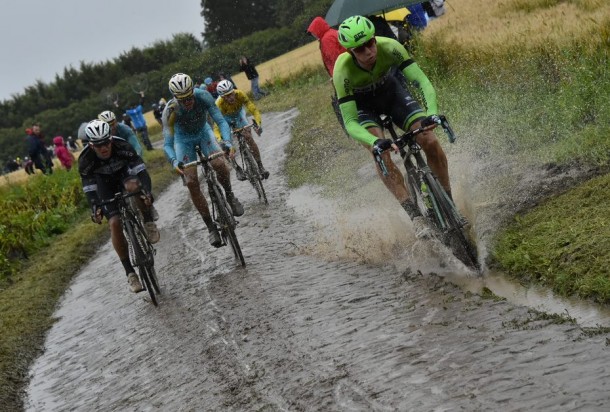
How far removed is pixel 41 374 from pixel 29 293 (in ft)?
18.1

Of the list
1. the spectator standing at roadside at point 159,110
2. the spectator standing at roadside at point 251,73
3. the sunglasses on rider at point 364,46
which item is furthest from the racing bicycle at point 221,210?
the spectator standing at roadside at point 159,110

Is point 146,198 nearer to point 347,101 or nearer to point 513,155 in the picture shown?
point 347,101

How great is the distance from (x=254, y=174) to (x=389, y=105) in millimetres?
7561

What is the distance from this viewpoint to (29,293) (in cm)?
1611

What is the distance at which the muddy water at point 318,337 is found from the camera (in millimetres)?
6012

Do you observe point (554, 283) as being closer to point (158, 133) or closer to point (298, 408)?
point (298, 408)

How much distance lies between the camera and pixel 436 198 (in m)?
8.72

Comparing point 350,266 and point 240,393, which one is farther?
point 350,266

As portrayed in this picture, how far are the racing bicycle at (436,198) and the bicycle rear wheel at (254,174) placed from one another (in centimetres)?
774

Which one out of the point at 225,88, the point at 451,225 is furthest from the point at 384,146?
the point at 225,88

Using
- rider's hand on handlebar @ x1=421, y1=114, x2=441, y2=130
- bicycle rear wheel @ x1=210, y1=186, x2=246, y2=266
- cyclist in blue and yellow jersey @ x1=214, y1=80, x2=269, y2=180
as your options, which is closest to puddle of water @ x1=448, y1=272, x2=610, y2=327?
rider's hand on handlebar @ x1=421, y1=114, x2=441, y2=130

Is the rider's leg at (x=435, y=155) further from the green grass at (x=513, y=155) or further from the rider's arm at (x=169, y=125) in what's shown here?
the rider's arm at (x=169, y=125)

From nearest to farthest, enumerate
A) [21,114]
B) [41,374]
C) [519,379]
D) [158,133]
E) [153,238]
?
[519,379] < [41,374] < [153,238] < [158,133] < [21,114]

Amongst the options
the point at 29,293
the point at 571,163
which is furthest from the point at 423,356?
the point at 29,293
